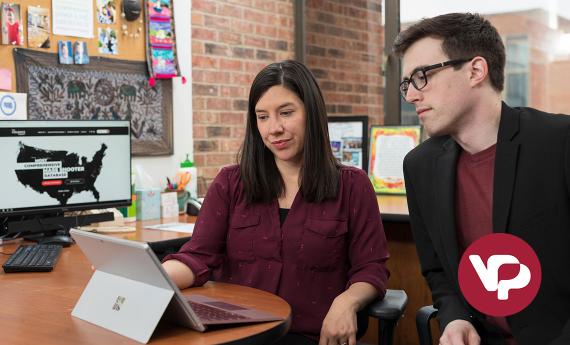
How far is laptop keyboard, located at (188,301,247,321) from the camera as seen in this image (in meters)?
1.48

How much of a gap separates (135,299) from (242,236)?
2.09 ft

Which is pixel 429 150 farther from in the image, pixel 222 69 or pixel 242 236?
pixel 222 69

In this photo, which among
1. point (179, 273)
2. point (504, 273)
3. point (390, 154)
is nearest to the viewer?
point (504, 273)

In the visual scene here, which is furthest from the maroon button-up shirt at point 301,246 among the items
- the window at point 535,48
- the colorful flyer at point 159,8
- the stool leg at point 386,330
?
the window at point 535,48

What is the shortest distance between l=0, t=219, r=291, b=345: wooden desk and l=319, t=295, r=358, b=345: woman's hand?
0.57 ft

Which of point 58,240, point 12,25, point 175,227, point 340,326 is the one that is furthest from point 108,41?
point 340,326

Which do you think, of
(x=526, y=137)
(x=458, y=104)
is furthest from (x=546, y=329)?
(x=458, y=104)

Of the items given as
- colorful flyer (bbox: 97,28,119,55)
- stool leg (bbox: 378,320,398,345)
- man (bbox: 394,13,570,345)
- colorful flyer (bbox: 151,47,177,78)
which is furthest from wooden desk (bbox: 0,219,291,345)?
colorful flyer (bbox: 151,47,177,78)

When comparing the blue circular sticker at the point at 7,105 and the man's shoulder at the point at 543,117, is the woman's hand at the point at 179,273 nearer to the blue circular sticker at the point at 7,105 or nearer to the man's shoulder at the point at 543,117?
the man's shoulder at the point at 543,117

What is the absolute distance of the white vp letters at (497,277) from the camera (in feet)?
→ 5.25

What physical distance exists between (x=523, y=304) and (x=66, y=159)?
1931mm

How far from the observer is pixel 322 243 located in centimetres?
201

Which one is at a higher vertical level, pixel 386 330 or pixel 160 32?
pixel 160 32

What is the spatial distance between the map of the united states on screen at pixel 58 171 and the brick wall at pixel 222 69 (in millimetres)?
1005
